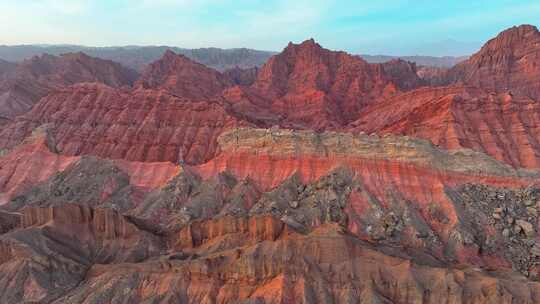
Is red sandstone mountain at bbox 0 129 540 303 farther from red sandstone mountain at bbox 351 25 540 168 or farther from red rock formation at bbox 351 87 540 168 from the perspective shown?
red sandstone mountain at bbox 351 25 540 168

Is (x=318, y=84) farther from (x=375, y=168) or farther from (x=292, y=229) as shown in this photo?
(x=292, y=229)

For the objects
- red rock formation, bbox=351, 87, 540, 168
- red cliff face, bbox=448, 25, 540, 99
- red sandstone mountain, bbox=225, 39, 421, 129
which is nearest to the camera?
red rock formation, bbox=351, 87, 540, 168

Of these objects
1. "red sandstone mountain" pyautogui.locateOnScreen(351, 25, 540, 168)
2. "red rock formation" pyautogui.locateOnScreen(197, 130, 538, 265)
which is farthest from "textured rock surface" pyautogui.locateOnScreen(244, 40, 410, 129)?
"red rock formation" pyautogui.locateOnScreen(197, 130, 538, 265)

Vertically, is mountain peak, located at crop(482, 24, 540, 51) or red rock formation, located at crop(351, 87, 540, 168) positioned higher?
mountain peak, located at crop(482, 24, 540, 51)

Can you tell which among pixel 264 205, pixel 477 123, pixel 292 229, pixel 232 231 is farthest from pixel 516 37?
pixel 232 231

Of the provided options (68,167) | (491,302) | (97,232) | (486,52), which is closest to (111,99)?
(68,167)
